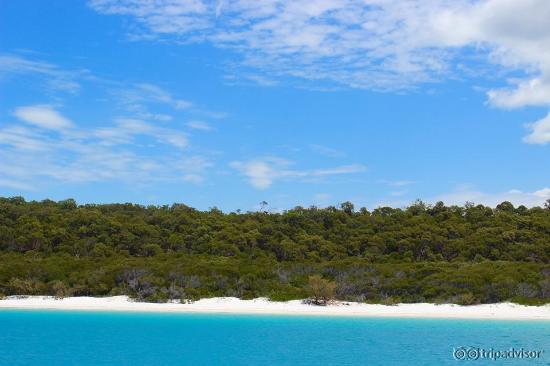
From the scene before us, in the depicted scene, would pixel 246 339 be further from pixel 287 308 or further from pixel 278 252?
pixel 278 252

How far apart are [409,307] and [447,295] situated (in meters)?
2.42

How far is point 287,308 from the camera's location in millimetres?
32656

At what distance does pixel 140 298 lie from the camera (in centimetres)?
3469

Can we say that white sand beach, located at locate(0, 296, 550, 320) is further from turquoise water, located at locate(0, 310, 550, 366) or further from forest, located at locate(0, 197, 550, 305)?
turquoise water, located at locate(0, 310, 550, 366)

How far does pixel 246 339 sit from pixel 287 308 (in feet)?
35.9

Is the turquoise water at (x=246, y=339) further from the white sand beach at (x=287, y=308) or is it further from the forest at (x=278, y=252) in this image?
the forest at (x=278, y=252)

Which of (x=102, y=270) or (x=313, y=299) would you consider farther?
(x=102, y=270)

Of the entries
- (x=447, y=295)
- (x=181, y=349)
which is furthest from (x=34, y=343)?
(x=447, y=295)

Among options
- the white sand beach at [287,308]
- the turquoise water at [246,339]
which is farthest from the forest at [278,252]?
the turquoise water at [246,339]

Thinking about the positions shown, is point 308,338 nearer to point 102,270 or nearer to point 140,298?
point 140,298

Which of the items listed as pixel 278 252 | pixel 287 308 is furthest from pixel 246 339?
pixel 278 252

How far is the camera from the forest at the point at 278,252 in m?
35.2

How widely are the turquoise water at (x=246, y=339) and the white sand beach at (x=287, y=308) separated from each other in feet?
7.52

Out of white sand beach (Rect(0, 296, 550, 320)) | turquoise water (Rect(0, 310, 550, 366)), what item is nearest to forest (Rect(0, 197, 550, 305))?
white sand beach (Rect(0, 296, 550, 320))
